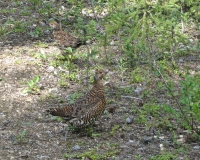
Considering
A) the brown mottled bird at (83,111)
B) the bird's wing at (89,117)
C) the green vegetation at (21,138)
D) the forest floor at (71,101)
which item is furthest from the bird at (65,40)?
the green vegetation at (21,138)

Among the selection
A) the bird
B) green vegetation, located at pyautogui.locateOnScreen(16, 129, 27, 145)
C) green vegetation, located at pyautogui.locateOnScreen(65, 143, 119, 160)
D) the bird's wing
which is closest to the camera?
green vegetation, located at pyautogui.locateOnScreen(65, 143, 119, 160)

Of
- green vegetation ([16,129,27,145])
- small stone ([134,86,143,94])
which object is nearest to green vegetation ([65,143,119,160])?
green vegetation ([16,129,27,145])

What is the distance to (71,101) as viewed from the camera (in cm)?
786

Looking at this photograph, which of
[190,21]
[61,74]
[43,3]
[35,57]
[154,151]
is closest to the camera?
[154,151]

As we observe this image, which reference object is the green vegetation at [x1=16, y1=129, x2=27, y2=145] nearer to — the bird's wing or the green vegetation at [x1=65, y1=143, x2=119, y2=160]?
the bird's wing

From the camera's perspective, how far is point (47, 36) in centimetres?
1084

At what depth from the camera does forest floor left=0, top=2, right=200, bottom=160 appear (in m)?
6.23

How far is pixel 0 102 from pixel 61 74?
1550 mm

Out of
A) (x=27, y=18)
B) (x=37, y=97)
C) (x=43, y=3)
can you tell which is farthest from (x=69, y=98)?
(x=43, y=3)

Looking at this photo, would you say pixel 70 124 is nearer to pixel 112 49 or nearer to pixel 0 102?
pixel 0 102

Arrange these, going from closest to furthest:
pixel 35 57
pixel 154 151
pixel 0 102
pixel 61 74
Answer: pixel 154 151 < pixel 0 102 < pixel 61 74 < pixel 35 57

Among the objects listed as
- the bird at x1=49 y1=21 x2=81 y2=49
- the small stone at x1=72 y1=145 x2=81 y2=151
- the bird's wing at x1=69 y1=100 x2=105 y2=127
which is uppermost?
the bird at x1=49 y1=21 x2=81 y2=49

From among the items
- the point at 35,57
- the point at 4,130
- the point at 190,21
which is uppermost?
the point at 190,21

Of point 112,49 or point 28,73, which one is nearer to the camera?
point 28,73
